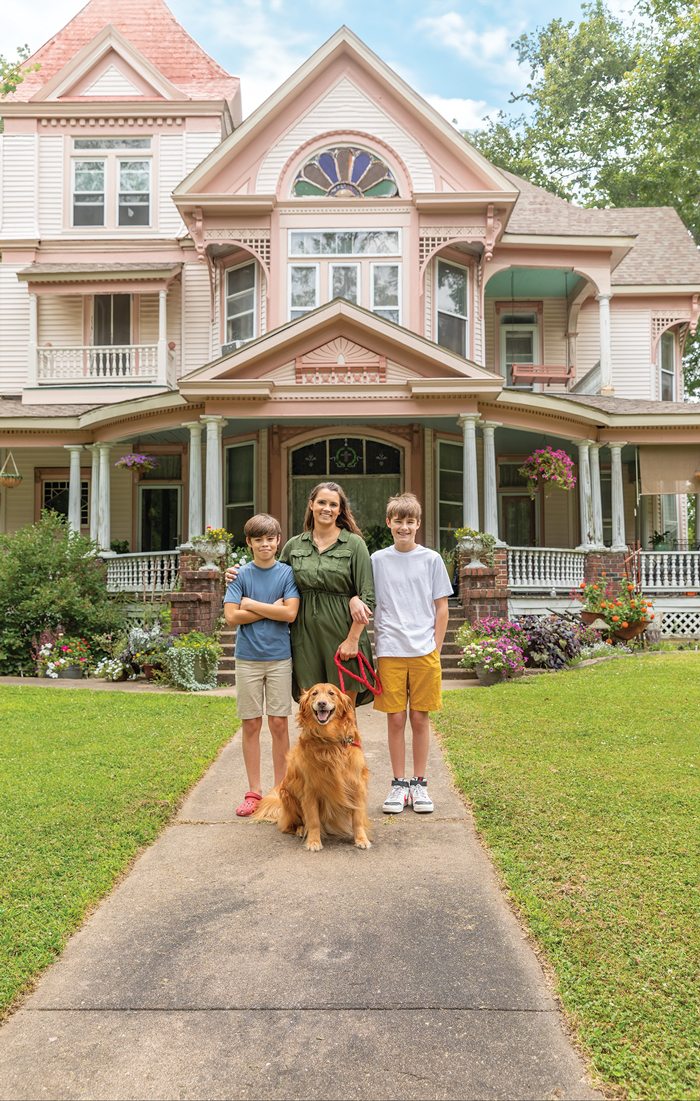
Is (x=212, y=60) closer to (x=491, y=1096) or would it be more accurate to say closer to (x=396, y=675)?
(x=396, y=675)

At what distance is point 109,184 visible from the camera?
1788cm

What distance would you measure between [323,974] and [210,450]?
35.5 ft

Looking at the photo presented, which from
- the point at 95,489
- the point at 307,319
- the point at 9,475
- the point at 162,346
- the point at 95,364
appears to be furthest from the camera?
the point at 95,364

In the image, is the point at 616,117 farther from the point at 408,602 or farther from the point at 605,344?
the point at 408,602

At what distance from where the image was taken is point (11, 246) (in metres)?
17.6

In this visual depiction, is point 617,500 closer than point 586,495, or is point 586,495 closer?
point 586,495

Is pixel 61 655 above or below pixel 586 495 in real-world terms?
below

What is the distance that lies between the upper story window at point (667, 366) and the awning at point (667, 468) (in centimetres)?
345

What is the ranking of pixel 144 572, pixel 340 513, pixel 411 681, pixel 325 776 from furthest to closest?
pixel 144 572, pixel 411 681, pixel 340 513, pixel 325 776

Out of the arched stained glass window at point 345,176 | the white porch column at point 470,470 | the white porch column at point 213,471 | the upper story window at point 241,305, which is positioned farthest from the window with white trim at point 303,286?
the white porch column at point 470,470

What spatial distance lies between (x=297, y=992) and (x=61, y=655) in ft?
33.1

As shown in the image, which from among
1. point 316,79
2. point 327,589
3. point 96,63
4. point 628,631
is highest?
point 96,63

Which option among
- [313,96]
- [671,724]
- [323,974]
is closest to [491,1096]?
[323,974]

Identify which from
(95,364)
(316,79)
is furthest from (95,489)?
(316,79)
